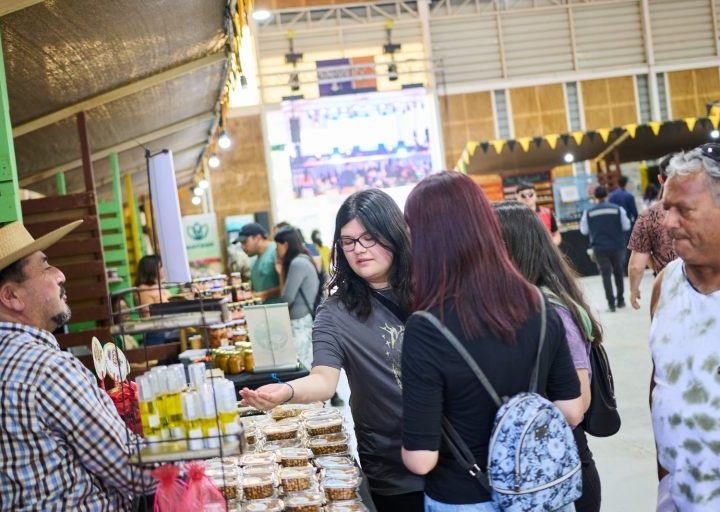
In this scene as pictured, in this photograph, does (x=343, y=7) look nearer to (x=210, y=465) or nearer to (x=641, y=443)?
(x=641, y=443)

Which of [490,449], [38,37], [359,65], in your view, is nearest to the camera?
[490,449]

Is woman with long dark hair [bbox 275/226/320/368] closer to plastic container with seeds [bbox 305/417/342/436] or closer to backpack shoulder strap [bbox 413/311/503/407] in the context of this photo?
plastic container with seeds [bbox 305/417/342/436]

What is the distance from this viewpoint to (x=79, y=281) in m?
6.09

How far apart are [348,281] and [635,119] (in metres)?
21.3

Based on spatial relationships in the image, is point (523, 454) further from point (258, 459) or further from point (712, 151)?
point (258, 459)

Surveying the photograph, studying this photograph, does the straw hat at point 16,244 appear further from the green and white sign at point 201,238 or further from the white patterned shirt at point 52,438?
the green and white sign at point 201,238

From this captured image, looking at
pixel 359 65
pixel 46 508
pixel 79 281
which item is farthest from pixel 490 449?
pixel 359 65

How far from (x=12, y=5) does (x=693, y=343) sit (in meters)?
3.11

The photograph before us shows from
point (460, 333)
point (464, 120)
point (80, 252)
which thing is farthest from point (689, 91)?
point (460, 333)

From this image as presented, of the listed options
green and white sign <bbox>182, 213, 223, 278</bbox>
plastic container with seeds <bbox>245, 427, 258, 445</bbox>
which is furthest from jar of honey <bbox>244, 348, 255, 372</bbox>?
green and white sign <bbox>182, 213, 223, 278</bbox>

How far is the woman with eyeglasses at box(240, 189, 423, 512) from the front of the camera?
8.21 feet

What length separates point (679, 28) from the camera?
22359 millimetres

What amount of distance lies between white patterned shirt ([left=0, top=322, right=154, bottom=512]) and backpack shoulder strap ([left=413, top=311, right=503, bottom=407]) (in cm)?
79

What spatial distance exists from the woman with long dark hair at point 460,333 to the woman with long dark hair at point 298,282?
4407 mm
